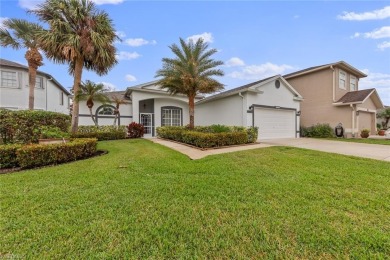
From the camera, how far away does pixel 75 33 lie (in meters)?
11.7

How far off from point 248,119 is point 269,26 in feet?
19.5

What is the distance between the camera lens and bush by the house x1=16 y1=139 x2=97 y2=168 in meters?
6.04

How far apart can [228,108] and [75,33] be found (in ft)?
37.7

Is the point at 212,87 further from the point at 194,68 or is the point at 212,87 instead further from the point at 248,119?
the point at 248,119

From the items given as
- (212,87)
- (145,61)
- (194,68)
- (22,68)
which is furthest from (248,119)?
(22,68)

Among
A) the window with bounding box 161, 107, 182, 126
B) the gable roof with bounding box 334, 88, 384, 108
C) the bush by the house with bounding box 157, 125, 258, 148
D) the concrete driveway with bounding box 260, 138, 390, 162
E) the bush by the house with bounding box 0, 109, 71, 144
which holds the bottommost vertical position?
the concrete driveway with bounding box 260, 138, 390, 162

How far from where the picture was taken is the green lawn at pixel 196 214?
2.31 metres

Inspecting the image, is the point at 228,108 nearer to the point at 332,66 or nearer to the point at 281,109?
the point at 281,109

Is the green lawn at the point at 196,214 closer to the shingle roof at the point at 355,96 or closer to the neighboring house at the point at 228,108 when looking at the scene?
the neighboring house at the point at 228,108

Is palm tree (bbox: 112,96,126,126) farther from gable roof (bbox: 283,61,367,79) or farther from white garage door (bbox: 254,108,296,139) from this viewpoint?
gable roof (bbox: 283,61,367,79)

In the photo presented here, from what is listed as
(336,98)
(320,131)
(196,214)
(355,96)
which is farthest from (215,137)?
(355,96)

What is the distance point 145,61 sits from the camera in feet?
53.5

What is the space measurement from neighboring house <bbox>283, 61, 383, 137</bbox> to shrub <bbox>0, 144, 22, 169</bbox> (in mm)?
21846

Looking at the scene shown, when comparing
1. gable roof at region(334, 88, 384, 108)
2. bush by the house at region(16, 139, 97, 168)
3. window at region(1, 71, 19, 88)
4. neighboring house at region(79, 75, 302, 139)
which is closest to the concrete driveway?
neighboring house at region(79, 75, 302, 139)
